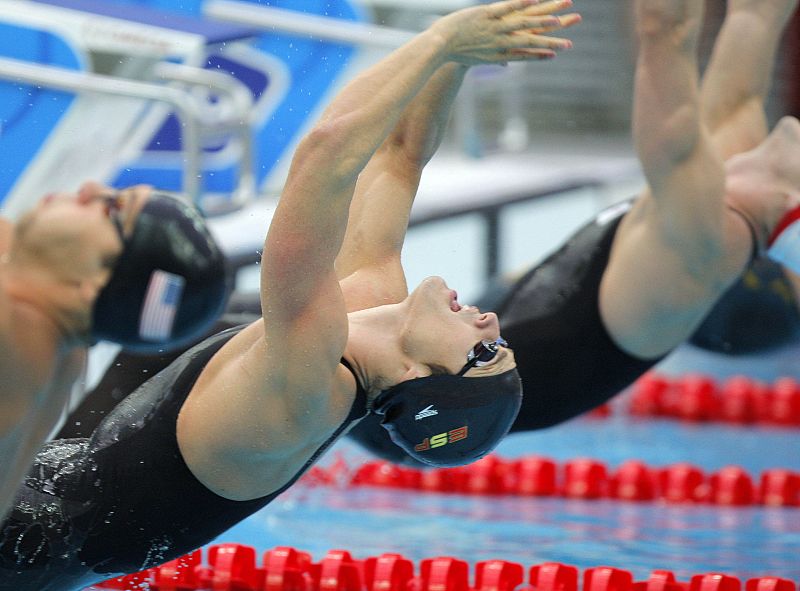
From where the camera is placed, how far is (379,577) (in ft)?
10.6

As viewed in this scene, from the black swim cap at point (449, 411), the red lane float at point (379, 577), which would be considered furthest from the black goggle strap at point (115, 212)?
the red lane float at point (379, 577)

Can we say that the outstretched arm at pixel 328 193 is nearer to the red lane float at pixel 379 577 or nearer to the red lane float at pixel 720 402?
the red lane float at pixel 379 577

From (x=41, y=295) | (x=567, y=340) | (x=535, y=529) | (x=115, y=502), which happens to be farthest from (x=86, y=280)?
(x=535, y=529)

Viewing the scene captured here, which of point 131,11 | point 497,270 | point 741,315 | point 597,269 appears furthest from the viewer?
point 497,270

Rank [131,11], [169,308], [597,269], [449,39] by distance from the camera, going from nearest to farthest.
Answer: [169,308]
[449,39]
[597,269]
[131,11]

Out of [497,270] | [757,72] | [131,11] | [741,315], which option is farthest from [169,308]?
[497,270]

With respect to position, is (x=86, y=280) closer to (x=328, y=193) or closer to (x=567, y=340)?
(x=328, y=193)

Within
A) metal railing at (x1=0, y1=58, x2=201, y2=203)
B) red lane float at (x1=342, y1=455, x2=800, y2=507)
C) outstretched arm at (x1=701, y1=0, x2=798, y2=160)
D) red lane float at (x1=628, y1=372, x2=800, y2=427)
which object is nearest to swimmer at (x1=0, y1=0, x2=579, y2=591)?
outstretched arm at (x1=701, y1=0, x2=798, y2=160)

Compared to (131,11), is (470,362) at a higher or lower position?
lower

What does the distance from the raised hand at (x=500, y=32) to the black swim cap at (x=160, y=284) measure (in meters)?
0.75

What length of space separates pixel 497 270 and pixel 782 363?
154 centimetres

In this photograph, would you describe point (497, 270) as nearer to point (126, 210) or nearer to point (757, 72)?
point (757, 72)

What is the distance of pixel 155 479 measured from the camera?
2.59 meters

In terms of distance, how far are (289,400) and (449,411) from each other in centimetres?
35
